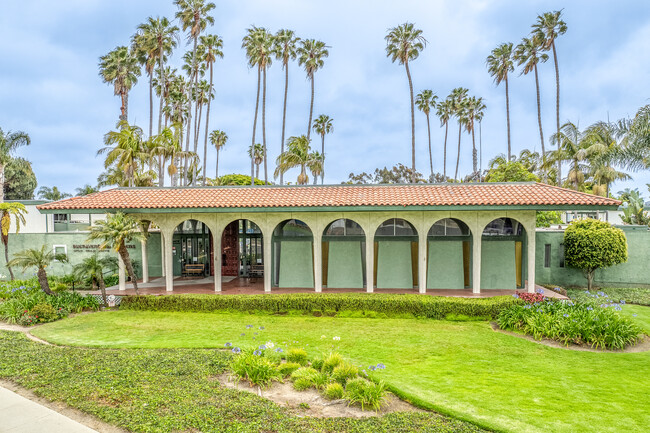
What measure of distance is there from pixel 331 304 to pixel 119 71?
29030mm

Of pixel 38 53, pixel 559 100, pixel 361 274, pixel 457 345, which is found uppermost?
pixel 559 100

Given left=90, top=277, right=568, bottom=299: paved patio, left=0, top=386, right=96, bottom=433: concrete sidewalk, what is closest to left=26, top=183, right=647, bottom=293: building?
left=90, top=277, right=568, bottom=299: paved patio

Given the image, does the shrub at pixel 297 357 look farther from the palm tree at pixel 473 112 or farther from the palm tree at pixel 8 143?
the palm tree at pixel 473 112

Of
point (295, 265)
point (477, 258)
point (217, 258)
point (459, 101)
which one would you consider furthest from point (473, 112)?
point (217, 258)

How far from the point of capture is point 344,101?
61062 millimetres

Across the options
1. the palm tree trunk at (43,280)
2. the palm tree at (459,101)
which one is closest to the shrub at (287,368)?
the palm tree trunk at (43,280)

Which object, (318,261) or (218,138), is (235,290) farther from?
(218,138)

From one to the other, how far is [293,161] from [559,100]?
83.0 feet

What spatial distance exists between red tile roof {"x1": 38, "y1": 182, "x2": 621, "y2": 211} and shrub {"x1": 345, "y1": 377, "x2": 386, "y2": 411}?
794 cm

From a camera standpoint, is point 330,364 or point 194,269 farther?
point 194,269

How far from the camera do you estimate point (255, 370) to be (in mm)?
6684

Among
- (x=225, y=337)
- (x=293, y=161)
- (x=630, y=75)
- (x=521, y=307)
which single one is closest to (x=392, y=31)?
(x=293, y=161)

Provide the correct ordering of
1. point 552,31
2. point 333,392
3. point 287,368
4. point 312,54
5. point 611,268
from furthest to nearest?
1. point 312,54
2. point 552,31
3. point 611,268
4. point 287,368
5. point 333,392

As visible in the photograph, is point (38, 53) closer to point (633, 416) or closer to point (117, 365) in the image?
point (117, 365)
